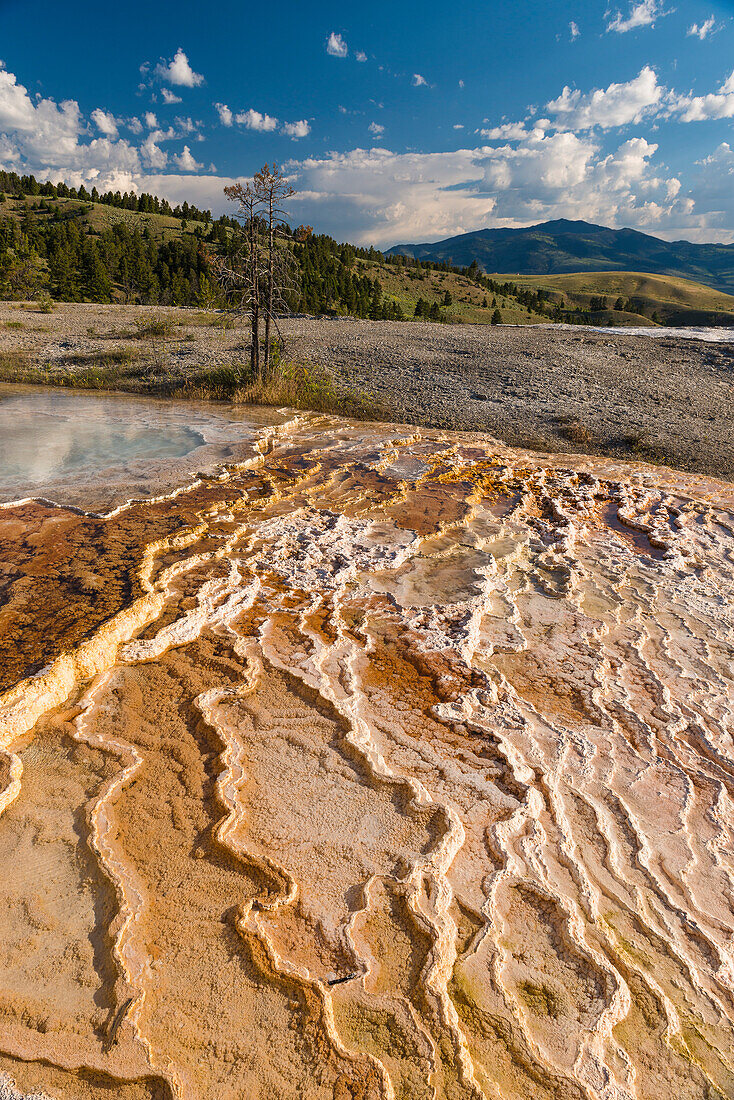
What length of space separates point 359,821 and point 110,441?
6.21m

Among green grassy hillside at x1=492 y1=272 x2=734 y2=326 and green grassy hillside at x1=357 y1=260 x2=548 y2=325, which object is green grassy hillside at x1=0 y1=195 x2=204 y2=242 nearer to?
green grassy hillside at x1=357 y1=260 x2=548 y2=325

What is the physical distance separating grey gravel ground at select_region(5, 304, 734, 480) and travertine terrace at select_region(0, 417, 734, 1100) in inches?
163

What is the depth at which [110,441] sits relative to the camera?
7.19 m

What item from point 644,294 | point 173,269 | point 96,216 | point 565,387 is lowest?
point 565,387

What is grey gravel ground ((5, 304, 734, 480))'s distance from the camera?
335 inches

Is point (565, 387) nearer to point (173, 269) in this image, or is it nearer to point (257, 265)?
point (257, 265)

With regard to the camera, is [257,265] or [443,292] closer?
[257,265]

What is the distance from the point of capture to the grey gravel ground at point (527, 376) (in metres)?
8.52

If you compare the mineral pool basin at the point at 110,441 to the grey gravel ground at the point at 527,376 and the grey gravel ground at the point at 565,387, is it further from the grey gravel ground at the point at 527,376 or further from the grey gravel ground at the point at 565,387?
the grey gravel ground at the point at 565,387

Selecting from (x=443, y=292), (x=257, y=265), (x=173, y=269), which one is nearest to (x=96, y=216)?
(x=173, y=269)

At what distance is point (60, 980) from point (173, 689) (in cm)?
147

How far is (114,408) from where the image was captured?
9.12 metres

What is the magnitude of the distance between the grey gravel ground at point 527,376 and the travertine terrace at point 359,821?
415cm

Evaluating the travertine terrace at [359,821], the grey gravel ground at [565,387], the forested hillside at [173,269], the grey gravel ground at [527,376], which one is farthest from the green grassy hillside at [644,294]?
the travertine terrace at [359,821]
